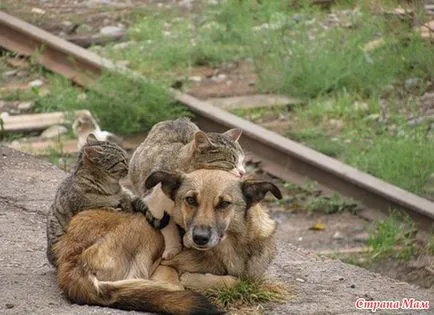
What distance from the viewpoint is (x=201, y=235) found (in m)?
7.04

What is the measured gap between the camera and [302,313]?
7422 millimetres

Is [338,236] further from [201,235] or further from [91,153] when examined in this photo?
[201,235]

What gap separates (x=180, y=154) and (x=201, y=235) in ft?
5.04

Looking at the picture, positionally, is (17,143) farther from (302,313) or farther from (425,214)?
(302,313)

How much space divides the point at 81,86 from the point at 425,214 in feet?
14.9

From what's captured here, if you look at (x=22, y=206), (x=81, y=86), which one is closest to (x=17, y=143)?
(x=81, y=86)

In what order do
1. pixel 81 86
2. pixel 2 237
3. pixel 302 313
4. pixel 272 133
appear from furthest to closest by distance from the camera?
pixel 81 86, pixel 272 133, pixel 2 237, pixel 302 313

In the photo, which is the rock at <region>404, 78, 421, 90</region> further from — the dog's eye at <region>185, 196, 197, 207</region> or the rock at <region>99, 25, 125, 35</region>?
the dog's eye at <region>185, 196, 197, 207</region>

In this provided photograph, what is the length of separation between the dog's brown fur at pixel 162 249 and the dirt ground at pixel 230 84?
210cm

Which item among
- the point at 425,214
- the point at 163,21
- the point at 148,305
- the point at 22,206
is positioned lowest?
the point at 163,21

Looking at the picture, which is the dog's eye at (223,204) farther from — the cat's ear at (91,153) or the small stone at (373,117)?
the small stone at (373,117)

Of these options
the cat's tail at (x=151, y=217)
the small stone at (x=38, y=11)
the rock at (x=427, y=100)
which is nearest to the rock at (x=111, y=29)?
the small stone at (x=38, y=11)

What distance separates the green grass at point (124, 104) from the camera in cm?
1240

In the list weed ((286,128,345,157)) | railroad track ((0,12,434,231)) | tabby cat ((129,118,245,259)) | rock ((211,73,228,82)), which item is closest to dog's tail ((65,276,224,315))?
tabby cat ((129,118,245,259))
